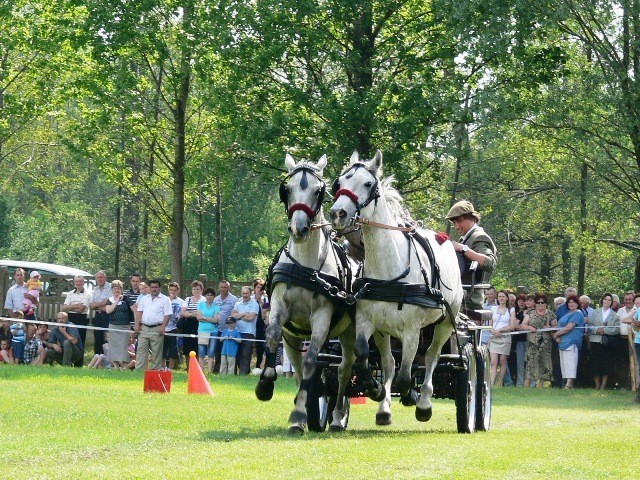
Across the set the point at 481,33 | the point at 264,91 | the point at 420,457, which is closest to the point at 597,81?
the point at 481,33

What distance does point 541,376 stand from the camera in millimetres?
24344

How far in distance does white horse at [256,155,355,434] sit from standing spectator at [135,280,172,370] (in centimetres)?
1183

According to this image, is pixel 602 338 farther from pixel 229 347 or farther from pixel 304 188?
pixel 304 188

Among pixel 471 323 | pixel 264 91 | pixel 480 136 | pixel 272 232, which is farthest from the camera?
pixel 272 232

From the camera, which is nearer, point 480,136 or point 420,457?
point 420,457

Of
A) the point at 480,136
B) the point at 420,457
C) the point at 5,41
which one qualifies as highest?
the point at 5,41

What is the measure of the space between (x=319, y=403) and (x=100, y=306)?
13.1 metres

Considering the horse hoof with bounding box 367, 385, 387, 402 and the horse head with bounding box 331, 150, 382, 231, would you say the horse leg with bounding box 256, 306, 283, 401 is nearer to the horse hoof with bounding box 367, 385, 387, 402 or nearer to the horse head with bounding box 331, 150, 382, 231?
the horse hoof with bounding box 367, 385, 387, 402

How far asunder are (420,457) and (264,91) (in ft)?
69.1

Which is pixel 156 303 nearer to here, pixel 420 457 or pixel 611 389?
pixel 611 389

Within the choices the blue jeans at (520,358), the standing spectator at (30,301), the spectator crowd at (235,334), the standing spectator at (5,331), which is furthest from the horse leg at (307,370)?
the standing spectator at (30,301)

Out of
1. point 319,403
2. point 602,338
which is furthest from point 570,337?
point 319,403

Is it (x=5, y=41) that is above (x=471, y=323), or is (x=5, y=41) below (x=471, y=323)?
above

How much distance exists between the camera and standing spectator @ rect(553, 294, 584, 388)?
77.9 ft
